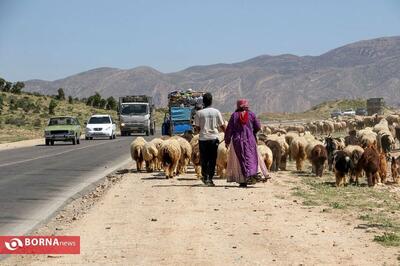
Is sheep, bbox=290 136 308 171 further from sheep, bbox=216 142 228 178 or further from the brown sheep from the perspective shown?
sheep, bbox=216 142 228 178

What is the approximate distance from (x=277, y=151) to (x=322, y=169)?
1743 mm

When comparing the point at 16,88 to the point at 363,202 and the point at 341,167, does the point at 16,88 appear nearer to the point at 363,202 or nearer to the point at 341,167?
the point at 341,167

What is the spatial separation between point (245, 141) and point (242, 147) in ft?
0.45

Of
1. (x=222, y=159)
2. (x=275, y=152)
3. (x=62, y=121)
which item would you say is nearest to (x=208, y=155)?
(x=222, y=159)

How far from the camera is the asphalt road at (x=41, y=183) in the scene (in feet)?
37.7

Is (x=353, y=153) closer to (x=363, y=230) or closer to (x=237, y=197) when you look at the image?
(x=237, y=197)

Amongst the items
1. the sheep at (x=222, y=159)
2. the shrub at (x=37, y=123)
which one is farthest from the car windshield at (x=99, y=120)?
the sheep at (x=222, y=159)

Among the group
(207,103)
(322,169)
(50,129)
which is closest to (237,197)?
(207,103)

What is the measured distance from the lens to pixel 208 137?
15000mm

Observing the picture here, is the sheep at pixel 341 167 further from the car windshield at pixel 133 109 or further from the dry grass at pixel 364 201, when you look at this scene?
the car windshield at pixel 133 109

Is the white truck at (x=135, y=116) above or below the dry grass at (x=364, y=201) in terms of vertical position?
above

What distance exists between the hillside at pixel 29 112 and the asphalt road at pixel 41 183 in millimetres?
33653

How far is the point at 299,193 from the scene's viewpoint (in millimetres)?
14242

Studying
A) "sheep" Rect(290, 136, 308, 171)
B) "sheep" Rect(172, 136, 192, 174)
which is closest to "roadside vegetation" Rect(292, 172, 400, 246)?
A: "sheep" Rect(290, 136, 308, 171)
